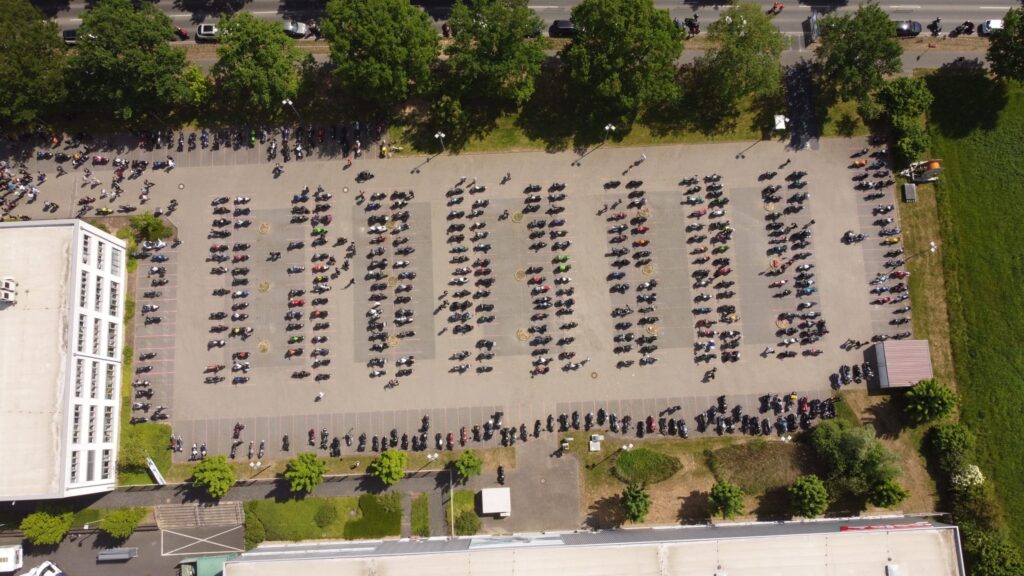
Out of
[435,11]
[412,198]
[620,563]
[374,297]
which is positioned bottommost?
[620,563]

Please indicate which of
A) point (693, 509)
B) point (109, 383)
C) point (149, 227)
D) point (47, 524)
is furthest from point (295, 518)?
point (693, 509)

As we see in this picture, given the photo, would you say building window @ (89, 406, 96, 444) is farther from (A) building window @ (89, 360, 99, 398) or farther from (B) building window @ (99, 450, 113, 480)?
(B) building window @ (99, 450, 113, 480)

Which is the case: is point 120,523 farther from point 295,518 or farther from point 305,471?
point 305,471

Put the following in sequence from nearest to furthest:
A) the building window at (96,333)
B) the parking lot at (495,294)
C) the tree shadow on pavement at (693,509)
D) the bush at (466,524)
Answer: the building window at (96,333)
the bush at (466,524)
the tree shadow on pavement at (693,509)
the parking lot at (495,294)

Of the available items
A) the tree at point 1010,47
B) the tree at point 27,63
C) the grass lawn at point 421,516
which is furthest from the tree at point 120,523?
the tree at point 1010,47

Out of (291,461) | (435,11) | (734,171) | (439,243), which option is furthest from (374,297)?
(734,171)

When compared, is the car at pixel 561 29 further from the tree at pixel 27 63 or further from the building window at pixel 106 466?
the building window at pixel 106 466

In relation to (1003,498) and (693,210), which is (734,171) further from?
(1003,498)
